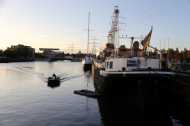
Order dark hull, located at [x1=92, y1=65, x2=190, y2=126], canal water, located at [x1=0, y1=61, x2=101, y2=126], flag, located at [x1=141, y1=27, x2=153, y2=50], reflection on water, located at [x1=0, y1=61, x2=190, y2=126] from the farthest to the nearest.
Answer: flag, located at [x1=141, y1=27, x2=153, y2=50]
dark hull, located at [x1=92, y1=65, x2=190, y2=126]
reflection on water, located at [x1=0, y1=61, x2=190, y2=126]
canal water, located at [x1=0, y1=61, x2=101, y2=126]

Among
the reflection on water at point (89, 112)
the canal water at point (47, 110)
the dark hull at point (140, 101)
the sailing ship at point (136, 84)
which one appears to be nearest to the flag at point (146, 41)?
the sailing ship at point (136, 84)

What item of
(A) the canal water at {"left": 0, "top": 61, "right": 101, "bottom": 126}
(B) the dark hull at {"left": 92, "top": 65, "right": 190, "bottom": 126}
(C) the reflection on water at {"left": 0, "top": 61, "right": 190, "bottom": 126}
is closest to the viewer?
(A) the canal water at {"left": 0, "top": 61, "right": 101, "bottom": 126}

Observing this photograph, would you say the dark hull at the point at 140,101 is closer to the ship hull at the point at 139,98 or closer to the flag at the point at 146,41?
the ship hull at the point at 139,98

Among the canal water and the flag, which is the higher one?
the flag

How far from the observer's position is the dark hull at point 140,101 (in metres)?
36.8

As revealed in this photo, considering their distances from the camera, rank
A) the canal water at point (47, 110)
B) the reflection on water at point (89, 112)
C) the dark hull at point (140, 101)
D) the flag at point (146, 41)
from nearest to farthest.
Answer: the canal water at point (47, 110) → the reflection on water at point (89, 112) → the dark hull at point (140, 101) → the flag at point (146, 41)

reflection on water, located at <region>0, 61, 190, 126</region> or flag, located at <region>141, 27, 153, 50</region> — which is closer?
reflection on water, located at <region>0, 61, 190, 126</region>

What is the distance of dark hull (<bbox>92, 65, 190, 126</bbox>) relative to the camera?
36.8 metres

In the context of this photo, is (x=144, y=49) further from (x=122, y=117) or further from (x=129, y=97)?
(x=122, y=117)

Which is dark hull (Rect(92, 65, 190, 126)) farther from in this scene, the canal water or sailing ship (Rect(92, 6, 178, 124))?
the canal water

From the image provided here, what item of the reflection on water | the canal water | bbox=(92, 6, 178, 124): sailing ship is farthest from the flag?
the canal water

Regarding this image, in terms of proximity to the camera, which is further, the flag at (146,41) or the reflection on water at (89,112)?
the flag at (146,41)

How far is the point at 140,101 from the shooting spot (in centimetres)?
3897

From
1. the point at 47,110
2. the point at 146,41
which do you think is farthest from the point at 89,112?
the point at 146,41
